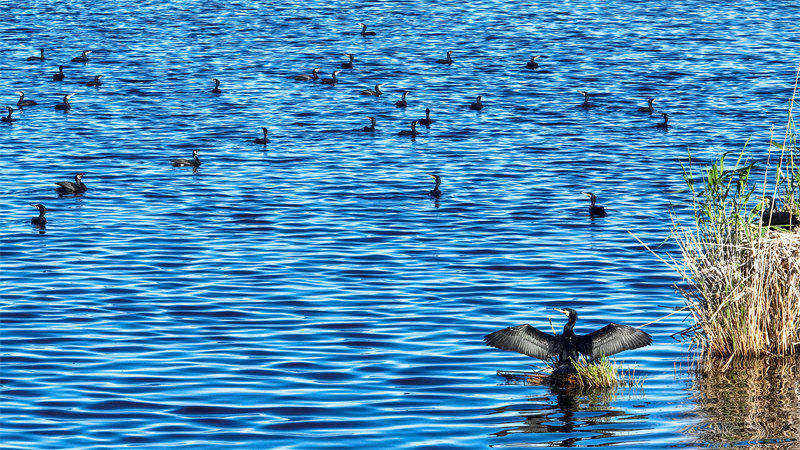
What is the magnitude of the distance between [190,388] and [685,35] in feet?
167

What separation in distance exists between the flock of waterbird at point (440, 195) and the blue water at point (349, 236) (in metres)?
0.48

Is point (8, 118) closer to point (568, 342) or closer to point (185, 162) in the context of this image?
point (185, 162)

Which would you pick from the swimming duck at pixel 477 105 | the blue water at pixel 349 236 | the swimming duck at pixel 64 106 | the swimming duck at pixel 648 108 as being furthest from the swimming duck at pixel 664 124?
the swimming duck at pixel 64 106

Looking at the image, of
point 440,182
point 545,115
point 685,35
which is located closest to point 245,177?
point 440,182

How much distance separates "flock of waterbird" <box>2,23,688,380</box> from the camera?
15391 millimetres

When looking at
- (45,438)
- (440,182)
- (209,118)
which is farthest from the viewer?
(209,118)

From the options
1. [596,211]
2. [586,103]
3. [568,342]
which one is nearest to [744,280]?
[568,342]

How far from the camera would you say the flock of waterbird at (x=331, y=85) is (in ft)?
98.1

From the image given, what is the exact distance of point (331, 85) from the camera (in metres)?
50.6

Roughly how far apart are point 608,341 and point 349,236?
435 inches

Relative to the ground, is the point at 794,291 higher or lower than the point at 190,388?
higher

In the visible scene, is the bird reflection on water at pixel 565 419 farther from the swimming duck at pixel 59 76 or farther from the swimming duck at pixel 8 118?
the swimming duck at pixel 59 76

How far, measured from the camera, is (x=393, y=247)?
81.5 feet

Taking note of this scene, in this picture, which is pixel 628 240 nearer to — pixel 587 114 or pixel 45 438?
pixel 45 438
